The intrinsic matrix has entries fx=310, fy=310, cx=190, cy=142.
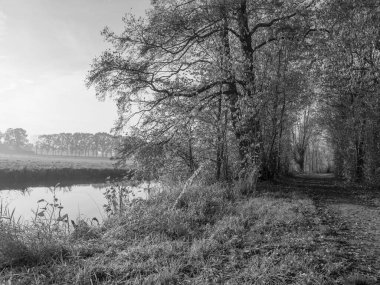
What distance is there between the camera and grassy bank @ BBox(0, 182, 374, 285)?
11.5ft

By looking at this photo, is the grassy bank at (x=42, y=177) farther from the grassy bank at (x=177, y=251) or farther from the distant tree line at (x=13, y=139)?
the distant tree line at (x=13, y=139)

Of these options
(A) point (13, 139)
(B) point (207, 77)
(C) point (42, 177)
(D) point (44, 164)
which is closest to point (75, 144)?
(A) point (13, 139)

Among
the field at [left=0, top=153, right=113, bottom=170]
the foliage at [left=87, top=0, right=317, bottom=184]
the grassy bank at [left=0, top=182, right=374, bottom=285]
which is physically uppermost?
the foliage at [left=87, top=0, right=317, bottom=184]

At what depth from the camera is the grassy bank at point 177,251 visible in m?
3.50

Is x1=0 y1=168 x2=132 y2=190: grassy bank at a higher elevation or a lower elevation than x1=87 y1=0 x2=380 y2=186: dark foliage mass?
lower

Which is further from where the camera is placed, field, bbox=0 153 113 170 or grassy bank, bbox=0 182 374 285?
field, bbox=0 153 113 170

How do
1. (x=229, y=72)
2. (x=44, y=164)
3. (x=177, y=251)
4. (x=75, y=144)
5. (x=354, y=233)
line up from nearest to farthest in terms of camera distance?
1. (x=177, y=251)
2. (x=354, y=233)
3. (x=229, y=72)
4. (x=44, y=164)
5. (x=75, y=144)

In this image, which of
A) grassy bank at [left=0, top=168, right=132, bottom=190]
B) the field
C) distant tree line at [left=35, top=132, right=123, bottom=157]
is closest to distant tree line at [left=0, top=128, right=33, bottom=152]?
distant tree line at [left=35, top=132, right=123, bottom=157]

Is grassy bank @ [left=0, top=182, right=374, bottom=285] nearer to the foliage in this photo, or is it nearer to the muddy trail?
the muddy trail

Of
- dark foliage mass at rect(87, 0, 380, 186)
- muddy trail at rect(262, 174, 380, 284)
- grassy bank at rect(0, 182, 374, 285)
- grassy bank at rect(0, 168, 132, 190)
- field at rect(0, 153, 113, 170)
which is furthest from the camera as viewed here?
field at rect(0, 153, 113, 170)

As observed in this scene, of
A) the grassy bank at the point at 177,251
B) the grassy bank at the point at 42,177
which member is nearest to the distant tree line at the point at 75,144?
the grassy bank at the point at 42,177

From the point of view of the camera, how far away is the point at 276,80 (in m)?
12.3

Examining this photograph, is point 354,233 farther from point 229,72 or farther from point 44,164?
point 44,164

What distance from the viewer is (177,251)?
4266mm
